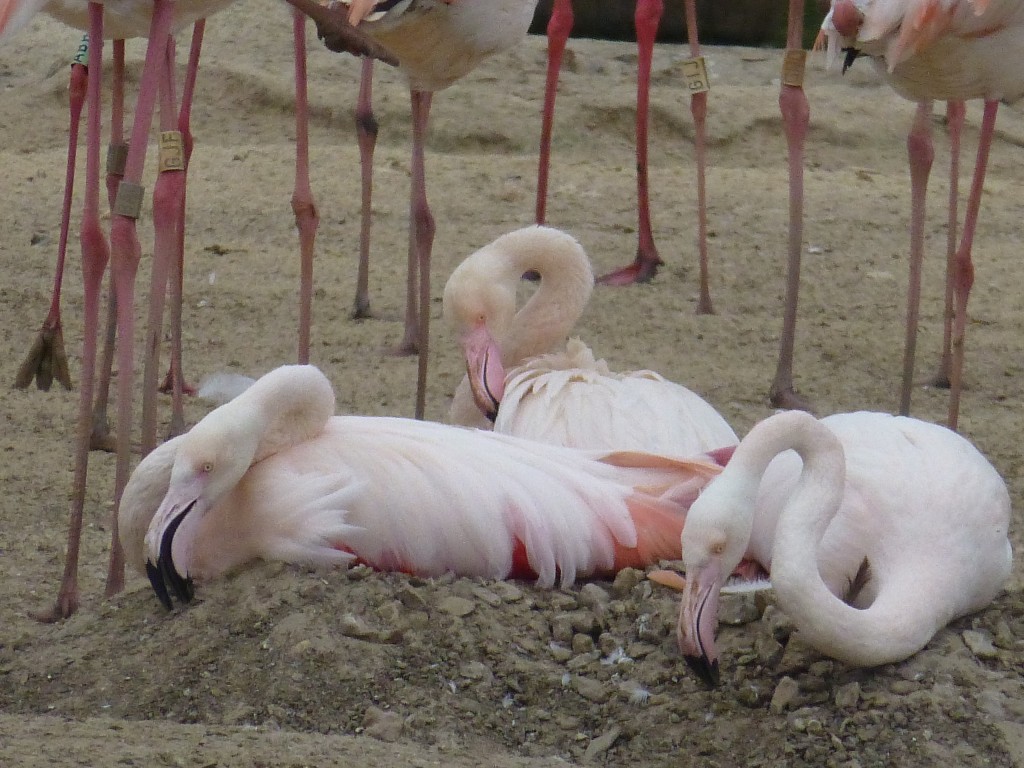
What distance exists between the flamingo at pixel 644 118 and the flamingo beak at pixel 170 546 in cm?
294

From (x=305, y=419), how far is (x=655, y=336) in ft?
8.11

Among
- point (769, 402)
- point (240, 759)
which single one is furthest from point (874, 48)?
point (240, 759)

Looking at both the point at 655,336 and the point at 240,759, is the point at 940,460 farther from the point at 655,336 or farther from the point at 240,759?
the point at 655,336

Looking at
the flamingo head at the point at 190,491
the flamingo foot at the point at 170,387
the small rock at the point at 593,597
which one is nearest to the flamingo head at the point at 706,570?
the small rock at the point at 593,597

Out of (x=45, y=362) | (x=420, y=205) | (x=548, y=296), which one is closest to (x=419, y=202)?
(x=420, y=205)

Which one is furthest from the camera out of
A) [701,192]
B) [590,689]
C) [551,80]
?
[551,80]

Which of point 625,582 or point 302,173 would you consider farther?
point 302,173

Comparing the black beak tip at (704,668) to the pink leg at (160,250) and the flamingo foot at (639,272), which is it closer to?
the pink leg at (160,250)

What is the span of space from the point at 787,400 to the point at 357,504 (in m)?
2.01

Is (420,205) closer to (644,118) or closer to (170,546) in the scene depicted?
(644,118)

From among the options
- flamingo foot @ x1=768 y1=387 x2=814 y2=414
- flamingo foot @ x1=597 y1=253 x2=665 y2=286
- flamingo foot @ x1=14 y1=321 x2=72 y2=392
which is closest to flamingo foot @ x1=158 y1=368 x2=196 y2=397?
flamingo foot @ x1=14 y1=321 x2=72 y2=392

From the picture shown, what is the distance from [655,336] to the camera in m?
5.45

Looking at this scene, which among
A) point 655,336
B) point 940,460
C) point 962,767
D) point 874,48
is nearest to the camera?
point 962,767

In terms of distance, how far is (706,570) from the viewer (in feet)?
8.43
